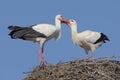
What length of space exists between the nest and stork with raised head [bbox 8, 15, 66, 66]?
105 cm

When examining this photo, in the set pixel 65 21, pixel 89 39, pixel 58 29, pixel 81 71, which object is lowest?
pixel 81 71

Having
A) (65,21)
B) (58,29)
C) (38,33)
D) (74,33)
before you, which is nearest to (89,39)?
(74,33)

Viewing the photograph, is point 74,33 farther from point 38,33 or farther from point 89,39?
point 38,33

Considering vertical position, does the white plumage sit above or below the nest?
above

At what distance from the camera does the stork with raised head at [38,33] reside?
15.0 m

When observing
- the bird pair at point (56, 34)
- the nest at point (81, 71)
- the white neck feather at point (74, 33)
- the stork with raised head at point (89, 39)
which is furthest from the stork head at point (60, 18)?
the nest at point (81, 71)

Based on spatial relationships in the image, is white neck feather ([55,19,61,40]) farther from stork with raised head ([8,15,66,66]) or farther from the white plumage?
the white plumage

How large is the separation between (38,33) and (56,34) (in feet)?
1.75

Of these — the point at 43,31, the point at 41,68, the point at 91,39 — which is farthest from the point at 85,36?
the point at 41,68

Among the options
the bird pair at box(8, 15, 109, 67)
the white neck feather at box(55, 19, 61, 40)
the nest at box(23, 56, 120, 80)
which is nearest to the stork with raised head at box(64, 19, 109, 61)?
the bird pair at box(8, 15, 109, 67)

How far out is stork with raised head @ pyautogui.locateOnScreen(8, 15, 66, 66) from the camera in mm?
15039

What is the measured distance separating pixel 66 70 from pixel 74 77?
0.39m

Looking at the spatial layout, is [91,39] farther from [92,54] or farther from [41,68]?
[41,68]

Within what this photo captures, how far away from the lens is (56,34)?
1578cm
